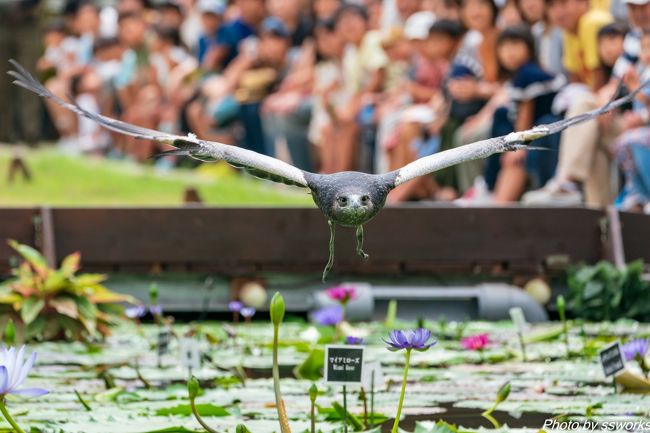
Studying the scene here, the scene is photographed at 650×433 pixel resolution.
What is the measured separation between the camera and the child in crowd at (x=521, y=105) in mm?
10094

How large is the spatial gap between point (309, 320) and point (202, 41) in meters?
7.81

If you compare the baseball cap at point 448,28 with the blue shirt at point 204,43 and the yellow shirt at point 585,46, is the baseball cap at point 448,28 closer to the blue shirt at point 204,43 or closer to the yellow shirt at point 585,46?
the yellow shirt at point 585,46

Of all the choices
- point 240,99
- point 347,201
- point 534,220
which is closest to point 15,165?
point 240,99

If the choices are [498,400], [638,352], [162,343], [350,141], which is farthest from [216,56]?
[498,400]

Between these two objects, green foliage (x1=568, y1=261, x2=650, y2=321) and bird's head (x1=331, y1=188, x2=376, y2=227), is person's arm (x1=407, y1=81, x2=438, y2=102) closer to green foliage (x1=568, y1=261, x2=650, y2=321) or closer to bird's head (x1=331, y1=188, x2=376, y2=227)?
green foliage (x1=568, y1=261, x2=650, y2=321)

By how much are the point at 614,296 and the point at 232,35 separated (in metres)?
7.90

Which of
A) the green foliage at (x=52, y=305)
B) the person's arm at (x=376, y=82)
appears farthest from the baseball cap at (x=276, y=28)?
the green foliage at (x=52, y=305)

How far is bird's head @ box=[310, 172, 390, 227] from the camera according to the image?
397 centimetres

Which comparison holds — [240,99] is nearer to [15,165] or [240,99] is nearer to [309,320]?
[15,165]

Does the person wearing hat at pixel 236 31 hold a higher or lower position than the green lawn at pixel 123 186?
higher

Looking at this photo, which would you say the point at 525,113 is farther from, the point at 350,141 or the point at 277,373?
the point at 277,373

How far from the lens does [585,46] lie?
10188mm

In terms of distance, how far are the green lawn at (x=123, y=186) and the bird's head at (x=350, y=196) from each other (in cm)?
702

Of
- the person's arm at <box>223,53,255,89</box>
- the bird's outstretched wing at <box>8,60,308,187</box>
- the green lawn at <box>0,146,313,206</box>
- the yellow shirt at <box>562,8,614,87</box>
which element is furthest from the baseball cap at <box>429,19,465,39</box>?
the bird's outstretched wing at <box>8,60,308,187</box>
